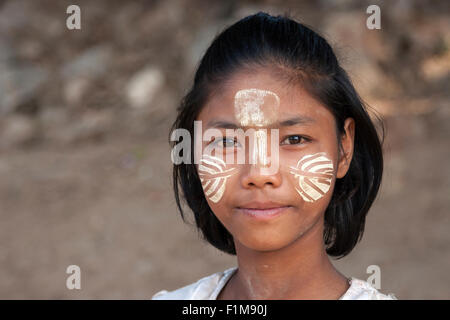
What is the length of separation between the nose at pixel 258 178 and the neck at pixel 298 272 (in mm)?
242

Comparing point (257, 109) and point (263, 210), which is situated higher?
point (257, 109)

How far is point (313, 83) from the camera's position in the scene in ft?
5.33

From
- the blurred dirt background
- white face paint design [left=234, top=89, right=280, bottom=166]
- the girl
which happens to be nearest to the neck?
the girl

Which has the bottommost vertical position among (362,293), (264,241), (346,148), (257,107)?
(362,293)

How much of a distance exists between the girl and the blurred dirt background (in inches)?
107

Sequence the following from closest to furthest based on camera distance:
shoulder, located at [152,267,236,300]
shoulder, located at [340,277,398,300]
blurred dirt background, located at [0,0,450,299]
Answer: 1. shoulder, located at [340,277,398,300]
2. shoulder, located at [152,267,236,300]
3. blurred dirt background, located at [0,0,450,299]

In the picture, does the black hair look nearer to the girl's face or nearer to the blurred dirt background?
the girl's face

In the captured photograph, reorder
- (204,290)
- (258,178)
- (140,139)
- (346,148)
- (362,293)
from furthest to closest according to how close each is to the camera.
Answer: (140,139), (204,290), (346,148), (362,293), (258,178)

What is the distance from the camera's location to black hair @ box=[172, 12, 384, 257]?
5.32 feet

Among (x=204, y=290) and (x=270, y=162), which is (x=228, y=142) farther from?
(x=204, y=290)

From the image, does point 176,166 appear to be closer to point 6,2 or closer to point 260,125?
point 260,125

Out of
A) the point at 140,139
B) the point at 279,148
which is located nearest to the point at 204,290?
the point at 279,148

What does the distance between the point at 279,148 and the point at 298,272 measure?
15.9 inches

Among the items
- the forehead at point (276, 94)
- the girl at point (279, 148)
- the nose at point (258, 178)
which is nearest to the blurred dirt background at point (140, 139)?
the girl at point (279, 148)
